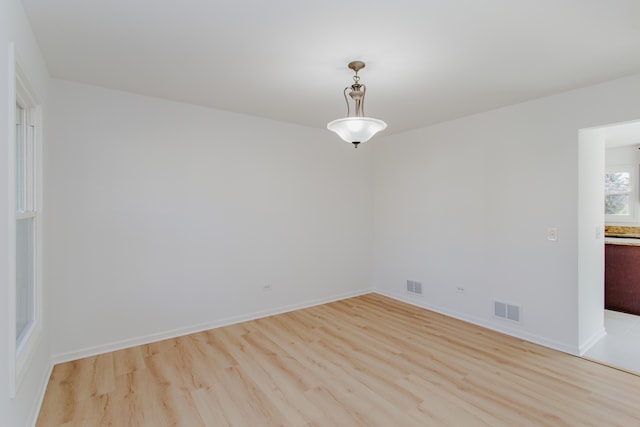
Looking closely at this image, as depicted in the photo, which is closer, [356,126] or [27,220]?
[27,220]

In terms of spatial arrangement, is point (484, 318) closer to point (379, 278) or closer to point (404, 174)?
point (379, 278)

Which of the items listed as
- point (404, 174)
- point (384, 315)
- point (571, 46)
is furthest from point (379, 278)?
point (571, 46)

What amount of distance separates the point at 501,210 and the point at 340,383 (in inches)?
101

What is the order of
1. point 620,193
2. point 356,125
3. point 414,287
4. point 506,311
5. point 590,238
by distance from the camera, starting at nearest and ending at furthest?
1. point 356,125
2. point 590,238
3. point 506,311
4. point 414,287
5. point 620,193

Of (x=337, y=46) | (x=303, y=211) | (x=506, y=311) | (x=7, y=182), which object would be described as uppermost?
(x=337, y=46)

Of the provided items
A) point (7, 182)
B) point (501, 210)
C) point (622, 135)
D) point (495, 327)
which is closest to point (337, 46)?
point (7, 182)

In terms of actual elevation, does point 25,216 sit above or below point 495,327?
above

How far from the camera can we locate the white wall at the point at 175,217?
296cm

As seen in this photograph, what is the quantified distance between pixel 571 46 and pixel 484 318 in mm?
2856

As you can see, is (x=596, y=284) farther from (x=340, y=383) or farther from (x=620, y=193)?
(x=620, y=193)

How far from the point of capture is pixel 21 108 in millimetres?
2217

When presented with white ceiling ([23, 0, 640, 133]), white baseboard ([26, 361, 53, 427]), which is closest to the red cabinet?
white ceiling ([23, 0, 640, 133])

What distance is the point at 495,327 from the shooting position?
3.68 m

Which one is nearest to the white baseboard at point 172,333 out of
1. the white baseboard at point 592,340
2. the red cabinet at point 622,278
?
the white baseboard at point 592,340
